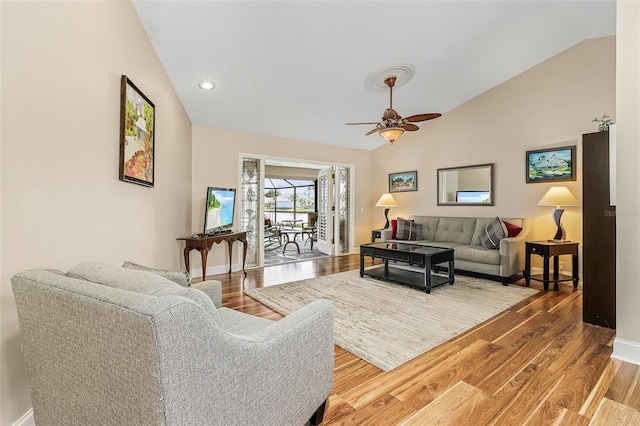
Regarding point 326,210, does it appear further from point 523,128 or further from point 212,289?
point 212,289

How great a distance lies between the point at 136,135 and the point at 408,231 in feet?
15.1

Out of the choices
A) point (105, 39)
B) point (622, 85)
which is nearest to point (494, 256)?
point (622, 85)

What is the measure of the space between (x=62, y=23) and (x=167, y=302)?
5.89 feet

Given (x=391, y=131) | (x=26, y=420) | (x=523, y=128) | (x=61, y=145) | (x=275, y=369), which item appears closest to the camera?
(x=275, y=369)

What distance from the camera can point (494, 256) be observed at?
4.21 m

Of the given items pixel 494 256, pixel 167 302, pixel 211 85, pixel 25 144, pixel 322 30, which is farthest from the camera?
pixel 494 256

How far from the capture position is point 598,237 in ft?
8.89

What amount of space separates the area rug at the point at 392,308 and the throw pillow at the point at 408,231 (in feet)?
4.21

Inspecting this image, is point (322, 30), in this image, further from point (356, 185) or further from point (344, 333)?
point (356, 185)

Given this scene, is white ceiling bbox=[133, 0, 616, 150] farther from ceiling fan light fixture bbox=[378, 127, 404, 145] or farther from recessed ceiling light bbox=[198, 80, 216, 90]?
ceiling fan light fixture bbox=[378, 127, 404, 145]

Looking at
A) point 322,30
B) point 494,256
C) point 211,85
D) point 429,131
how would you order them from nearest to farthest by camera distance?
point 322,30
point 211,85
point 494,256
point 429,131

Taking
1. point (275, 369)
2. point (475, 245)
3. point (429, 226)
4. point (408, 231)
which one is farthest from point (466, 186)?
point (275, 369)

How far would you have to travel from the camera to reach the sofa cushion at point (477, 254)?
4.23m

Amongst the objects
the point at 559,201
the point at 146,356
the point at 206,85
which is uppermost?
the point at 206,85
